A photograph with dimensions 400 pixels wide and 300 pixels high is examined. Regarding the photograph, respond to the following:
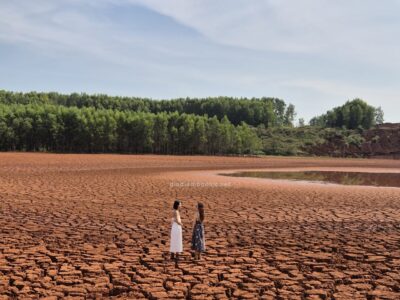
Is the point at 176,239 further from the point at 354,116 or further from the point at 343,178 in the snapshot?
the point at 354,116

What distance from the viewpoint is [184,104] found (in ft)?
546

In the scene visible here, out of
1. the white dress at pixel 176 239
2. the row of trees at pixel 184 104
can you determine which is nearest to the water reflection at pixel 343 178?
the white dress at pixel 176 239

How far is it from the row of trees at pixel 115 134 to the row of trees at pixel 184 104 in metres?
54.8

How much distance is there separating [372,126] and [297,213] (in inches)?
5105

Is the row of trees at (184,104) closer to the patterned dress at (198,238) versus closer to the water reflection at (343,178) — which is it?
the water reflection at (343,178)

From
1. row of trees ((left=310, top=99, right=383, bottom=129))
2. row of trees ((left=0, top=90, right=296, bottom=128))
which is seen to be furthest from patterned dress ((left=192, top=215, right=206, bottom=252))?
row of trees ((left=0, top=90, right=296, bottom=128))

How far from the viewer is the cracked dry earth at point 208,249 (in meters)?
6.60

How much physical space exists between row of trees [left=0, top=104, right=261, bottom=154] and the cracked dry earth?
218 ft

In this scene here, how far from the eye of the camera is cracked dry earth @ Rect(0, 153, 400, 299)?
6601mm

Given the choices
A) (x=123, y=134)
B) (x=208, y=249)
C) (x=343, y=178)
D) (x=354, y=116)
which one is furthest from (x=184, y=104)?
(x=208, y=249)

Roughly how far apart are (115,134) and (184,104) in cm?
8652

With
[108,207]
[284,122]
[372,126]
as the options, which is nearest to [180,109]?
[284,122]

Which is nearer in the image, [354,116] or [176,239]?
[176,239]

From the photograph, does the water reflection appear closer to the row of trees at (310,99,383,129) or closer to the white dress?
the white dress
